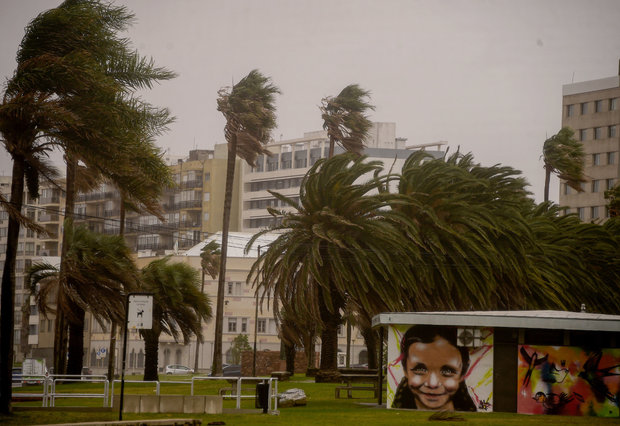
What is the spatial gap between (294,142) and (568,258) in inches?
4061

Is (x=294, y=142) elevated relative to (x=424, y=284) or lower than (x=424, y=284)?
elevated

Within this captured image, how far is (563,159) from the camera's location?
8031 cm

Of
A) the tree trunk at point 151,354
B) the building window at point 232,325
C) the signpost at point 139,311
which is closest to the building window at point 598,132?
the building window at point 232,325

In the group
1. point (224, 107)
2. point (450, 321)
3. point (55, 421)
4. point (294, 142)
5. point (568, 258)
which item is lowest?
point (55, 421)

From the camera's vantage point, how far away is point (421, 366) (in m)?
28.9

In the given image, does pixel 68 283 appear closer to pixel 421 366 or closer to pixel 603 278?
pixel 421 366

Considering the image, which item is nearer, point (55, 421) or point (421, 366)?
point (55, 421)

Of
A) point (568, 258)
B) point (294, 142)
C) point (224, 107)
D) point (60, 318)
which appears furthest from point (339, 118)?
point (294, 142)

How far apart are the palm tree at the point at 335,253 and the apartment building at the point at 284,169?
102309 mm

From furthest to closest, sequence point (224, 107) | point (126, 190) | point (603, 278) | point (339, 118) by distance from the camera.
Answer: point (339, 118) < point (224, 107) < point (603, 278) < point (126, 190)

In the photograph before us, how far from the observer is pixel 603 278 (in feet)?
184

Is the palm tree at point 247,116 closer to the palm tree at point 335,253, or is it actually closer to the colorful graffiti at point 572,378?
the palm tree at point 335,253

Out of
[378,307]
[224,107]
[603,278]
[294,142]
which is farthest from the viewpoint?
[294,142]

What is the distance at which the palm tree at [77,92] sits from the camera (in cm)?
2806
